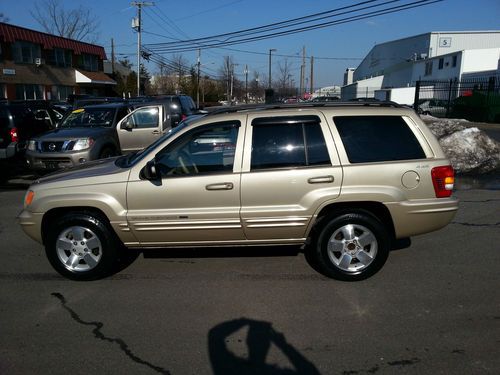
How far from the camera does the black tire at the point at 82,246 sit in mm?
4543

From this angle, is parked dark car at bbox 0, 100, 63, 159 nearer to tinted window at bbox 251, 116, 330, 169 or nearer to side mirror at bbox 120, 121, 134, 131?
side mirror at bbox 120, 121, 134, 131

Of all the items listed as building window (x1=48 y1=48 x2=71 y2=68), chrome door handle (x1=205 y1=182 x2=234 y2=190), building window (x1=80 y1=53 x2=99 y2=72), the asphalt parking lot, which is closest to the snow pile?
the asphalt parking lot

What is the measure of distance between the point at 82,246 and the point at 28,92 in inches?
1436

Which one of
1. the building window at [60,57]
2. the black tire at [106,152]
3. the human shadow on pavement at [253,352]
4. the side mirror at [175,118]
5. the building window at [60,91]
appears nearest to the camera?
the human shadow on pavement at [253,352]

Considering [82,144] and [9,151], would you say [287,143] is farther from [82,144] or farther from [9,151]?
[9,151]

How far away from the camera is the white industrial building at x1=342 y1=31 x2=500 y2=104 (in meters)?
47.3

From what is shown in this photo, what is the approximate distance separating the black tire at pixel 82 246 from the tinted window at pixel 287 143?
1.77 meters

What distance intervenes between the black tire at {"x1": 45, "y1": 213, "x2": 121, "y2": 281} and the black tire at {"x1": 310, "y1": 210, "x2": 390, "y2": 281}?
2226 mm

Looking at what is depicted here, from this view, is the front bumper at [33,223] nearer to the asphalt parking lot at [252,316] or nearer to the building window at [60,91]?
the asphalt parking lot at [252,316]

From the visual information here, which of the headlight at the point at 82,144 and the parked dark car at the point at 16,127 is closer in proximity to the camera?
the headlight at the point at 82,144

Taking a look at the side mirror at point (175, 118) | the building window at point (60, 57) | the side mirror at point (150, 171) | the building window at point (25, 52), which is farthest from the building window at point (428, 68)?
the side mirror at point (150, 171)

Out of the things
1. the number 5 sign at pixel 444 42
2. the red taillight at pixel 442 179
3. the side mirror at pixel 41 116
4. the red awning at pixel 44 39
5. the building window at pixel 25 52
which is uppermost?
the number 5 sign at pixel 444 42

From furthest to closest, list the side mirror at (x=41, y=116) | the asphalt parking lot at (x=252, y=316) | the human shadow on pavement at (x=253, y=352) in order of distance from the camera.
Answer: the side mirror at (x=41, y=116)
the asphalt parking lot at (x=252, y=316)
the human shadow on pavement at (x=253, y=352)

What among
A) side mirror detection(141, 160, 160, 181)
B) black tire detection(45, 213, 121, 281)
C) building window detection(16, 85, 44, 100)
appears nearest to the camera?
side mirror detection(141, 160, 160, 181)
